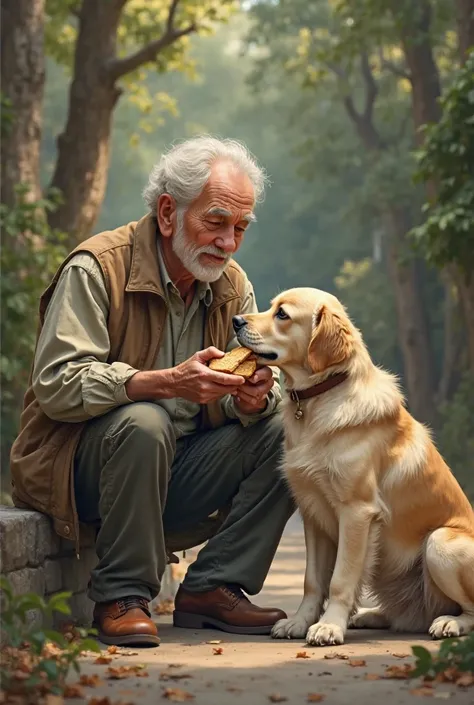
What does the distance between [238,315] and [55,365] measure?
863mm

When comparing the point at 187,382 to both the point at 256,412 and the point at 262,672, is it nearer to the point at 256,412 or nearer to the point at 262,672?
the point at 256,412

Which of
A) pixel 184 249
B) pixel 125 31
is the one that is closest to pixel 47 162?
pixel 125 31

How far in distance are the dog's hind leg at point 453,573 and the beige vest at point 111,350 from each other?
1180mm

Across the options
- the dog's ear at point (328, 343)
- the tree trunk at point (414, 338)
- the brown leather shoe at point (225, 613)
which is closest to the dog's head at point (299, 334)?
the dog's ear at point (328, 343)

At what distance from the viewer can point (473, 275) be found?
42.9ft

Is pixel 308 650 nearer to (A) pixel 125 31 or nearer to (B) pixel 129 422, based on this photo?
(B) pixel 129 422

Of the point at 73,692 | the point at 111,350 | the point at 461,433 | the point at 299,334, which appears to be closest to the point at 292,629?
the point at 299,334

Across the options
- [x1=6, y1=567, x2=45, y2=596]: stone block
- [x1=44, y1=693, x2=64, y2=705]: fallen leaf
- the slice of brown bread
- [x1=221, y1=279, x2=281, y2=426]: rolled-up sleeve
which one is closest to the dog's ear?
the slice of brown bread

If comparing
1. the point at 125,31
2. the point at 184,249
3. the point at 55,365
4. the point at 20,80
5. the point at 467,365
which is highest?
the point at 125,31

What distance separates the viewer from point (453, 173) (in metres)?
11.3

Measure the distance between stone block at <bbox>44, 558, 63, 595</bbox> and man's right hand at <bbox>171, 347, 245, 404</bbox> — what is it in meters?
0.97

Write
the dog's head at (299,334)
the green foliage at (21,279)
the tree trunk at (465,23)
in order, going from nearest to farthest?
the dog's head at (299,334), the green foliage at (21,279), the tree trunk at (465,23)

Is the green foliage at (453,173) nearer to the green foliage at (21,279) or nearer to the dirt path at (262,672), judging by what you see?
the green foliage at (21,279)

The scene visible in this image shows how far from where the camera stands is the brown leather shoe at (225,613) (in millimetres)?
5645
